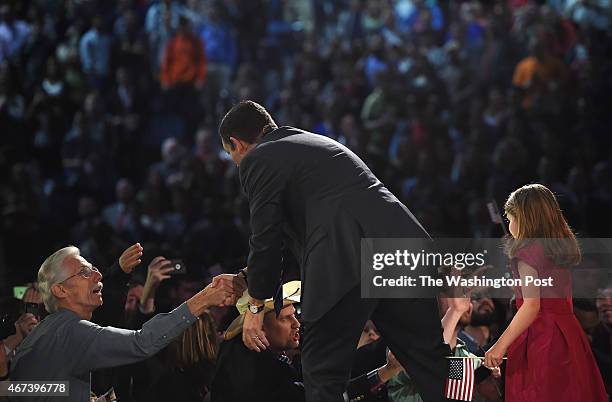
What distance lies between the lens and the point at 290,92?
11.5 meters

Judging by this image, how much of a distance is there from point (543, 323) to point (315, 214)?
0.96 meters

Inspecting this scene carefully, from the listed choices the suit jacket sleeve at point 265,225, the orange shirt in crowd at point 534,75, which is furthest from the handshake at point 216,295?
the orange shirt in crowd at point 534,75

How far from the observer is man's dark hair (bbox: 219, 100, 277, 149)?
4477 millimetres

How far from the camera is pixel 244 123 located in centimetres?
448

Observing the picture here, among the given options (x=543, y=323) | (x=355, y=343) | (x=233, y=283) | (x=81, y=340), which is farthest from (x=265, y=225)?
(x=543, y=323)

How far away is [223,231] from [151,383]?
4271 millimetres

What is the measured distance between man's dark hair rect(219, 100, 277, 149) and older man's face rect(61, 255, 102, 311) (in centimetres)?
74

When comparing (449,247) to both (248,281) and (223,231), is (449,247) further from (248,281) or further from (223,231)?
(223,231)

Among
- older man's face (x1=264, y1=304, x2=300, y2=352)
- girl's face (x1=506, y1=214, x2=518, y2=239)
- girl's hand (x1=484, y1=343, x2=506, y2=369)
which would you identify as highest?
girl's face (x1=506, y1=214, x2=518, y2=239)

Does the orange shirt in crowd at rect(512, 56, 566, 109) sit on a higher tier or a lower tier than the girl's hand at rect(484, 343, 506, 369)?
lower

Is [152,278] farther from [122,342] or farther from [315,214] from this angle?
[315,214]

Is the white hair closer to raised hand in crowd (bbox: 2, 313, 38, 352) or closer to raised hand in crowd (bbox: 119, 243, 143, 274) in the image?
raised hand in crowd (bbox: 119, 243, 143, 274)

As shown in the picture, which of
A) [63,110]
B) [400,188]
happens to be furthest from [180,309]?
[63,110]

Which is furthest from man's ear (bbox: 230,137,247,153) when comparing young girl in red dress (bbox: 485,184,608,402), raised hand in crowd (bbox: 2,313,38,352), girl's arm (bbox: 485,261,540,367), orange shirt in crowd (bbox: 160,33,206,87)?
orange shirt in crowd (bbox: 160,33,206,87)
